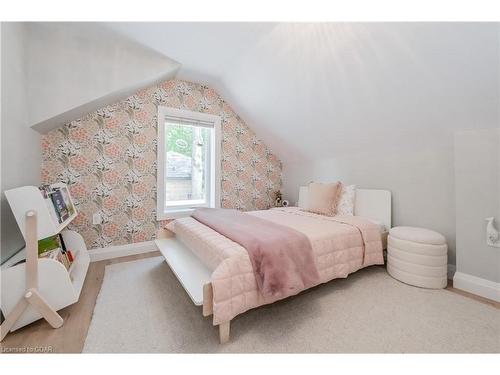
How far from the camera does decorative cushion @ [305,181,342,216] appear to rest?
2721 mm

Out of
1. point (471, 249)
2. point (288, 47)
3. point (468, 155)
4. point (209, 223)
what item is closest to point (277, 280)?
point (209, 223)

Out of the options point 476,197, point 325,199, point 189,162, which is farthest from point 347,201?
point 189,162

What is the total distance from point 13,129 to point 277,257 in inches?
92.0

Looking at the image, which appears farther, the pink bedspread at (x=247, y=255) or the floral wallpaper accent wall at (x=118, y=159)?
the floral wallpaper accent wall at (x=118, y=159)

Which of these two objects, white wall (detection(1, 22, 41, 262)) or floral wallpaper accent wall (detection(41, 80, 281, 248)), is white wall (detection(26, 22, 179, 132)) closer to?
white wall (detection(1, 22, 41, 262))

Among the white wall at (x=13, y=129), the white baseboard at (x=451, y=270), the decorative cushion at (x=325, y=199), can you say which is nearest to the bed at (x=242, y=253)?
the decorative cushion at (x=325, y=199)

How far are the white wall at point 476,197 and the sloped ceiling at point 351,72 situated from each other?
0.16 metres

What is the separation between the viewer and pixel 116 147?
2758mm

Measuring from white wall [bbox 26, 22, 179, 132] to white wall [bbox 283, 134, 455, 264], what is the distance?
2.90 metres

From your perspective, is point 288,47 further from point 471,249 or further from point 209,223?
point 471,249

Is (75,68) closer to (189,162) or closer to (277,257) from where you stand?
(189,162)

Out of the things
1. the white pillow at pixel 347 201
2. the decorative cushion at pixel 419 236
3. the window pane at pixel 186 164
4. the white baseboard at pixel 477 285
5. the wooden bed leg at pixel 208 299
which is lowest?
the white baseboard at pixel 477 285

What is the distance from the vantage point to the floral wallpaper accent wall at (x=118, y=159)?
8.24ft

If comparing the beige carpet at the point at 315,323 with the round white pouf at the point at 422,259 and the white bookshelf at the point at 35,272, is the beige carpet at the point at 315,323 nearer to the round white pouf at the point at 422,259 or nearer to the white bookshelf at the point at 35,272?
the round white pouf at the point at 422,259
